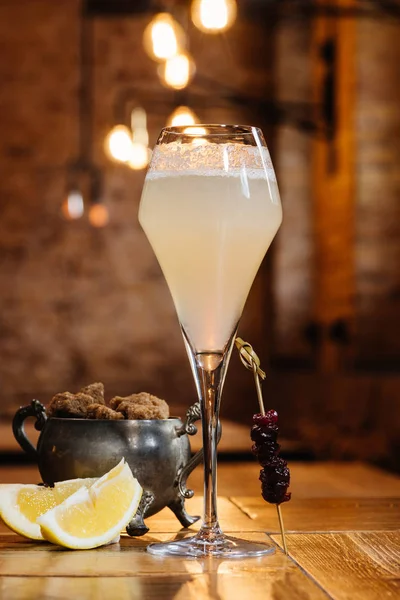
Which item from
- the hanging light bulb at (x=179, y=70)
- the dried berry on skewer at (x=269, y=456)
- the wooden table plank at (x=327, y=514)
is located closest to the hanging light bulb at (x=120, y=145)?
the hanging light bulb at (x=179, y=70)

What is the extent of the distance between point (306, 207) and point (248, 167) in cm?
619

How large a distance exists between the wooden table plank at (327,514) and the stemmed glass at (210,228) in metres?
0.19

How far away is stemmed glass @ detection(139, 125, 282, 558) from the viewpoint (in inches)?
40.1

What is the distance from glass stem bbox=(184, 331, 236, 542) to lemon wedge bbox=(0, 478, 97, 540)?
0.14 meters

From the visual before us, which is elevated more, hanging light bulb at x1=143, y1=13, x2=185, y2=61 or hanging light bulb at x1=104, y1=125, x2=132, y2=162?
hanging light bulb at x1=143, y1=13, x2=185, y2=61

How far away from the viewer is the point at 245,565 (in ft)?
2.92

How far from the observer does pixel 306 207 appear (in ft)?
23.5

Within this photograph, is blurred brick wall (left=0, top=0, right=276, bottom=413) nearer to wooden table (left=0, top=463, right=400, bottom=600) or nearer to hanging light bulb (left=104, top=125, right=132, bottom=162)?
hanging light bulb (left=104, top=125, right=132, bottom=162)

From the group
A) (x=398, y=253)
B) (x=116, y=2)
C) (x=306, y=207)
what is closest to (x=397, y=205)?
(x=398, y=253)

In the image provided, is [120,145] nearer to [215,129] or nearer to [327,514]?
[327,514]

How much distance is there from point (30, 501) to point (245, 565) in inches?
10.9

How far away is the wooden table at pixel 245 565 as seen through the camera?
79cm

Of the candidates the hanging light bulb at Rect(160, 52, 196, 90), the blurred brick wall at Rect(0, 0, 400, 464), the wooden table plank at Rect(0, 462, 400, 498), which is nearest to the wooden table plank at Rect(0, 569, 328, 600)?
the wooden table plank at Rect(0, 462, 400, 498)

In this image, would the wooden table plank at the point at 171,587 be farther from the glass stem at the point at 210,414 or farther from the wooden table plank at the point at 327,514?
the wooden table plank at the point at 327,514
